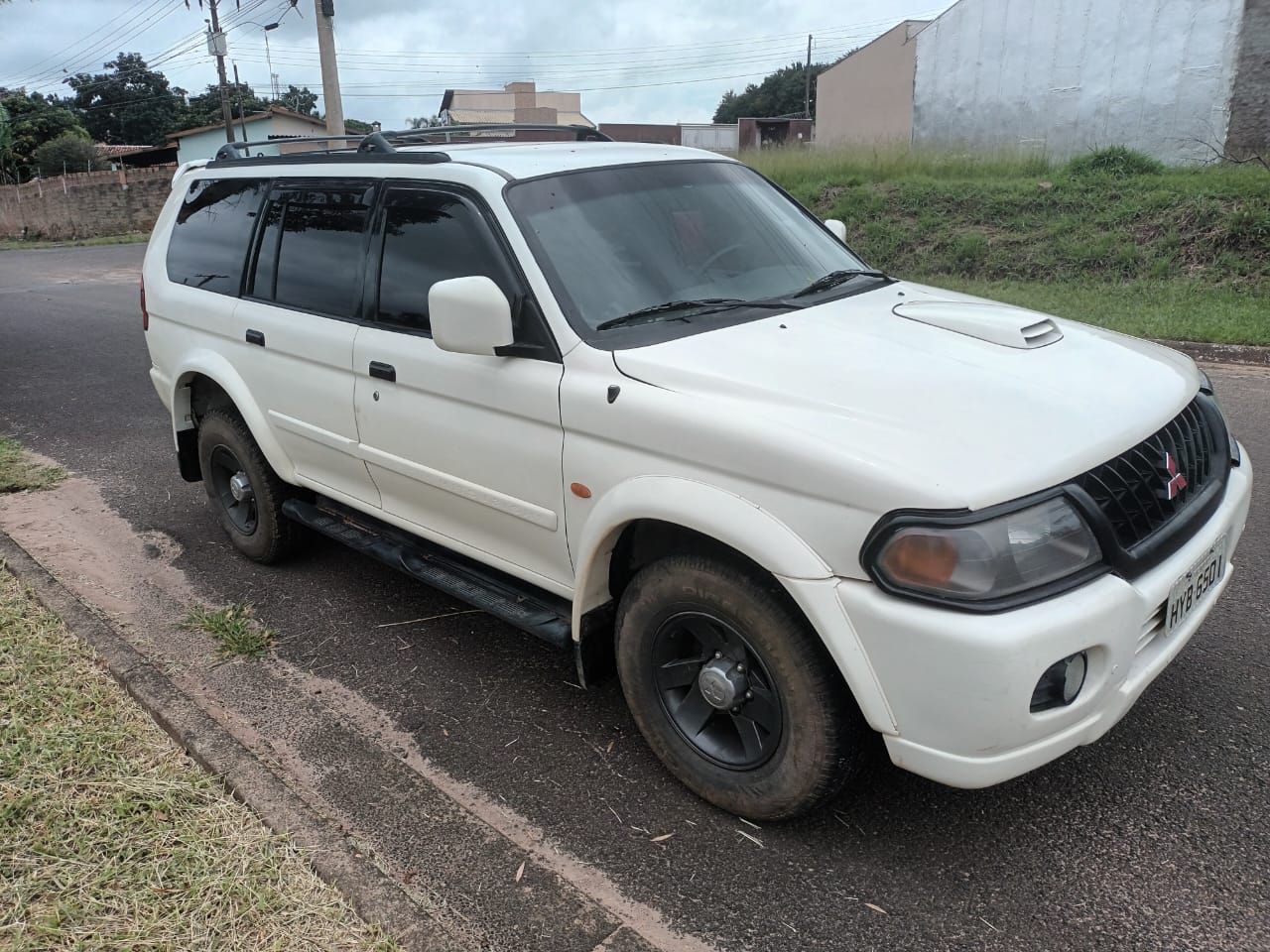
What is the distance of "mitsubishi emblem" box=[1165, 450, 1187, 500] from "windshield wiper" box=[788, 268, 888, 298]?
1.31 m

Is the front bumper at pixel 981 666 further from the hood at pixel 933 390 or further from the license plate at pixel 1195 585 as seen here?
the hood at pixel 933 390

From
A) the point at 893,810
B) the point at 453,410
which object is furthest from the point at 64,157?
the point at 893,810

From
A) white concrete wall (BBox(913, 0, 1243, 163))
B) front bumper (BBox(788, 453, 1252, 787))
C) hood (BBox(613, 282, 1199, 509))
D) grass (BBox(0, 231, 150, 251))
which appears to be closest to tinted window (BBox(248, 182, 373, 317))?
hood (BBox(613, 282, 1199, 509))

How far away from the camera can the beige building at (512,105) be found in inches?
2237

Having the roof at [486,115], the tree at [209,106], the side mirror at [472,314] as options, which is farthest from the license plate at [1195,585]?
the tree at [209,106]

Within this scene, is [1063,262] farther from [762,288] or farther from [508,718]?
[508,718]

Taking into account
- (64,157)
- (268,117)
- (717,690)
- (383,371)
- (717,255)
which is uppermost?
(268,117)

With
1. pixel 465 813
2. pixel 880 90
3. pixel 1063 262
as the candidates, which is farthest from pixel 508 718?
pixel 880 90

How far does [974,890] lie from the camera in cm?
250

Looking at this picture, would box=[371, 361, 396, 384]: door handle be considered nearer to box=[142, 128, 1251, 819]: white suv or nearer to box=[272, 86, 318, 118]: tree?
box=[142, 128, 1251, 819]: white suv

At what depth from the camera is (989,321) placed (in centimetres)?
302

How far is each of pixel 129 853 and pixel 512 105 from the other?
66.4m

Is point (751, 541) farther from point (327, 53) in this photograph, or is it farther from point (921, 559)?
point (327, 53)

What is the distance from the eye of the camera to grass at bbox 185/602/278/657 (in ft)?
13.0
